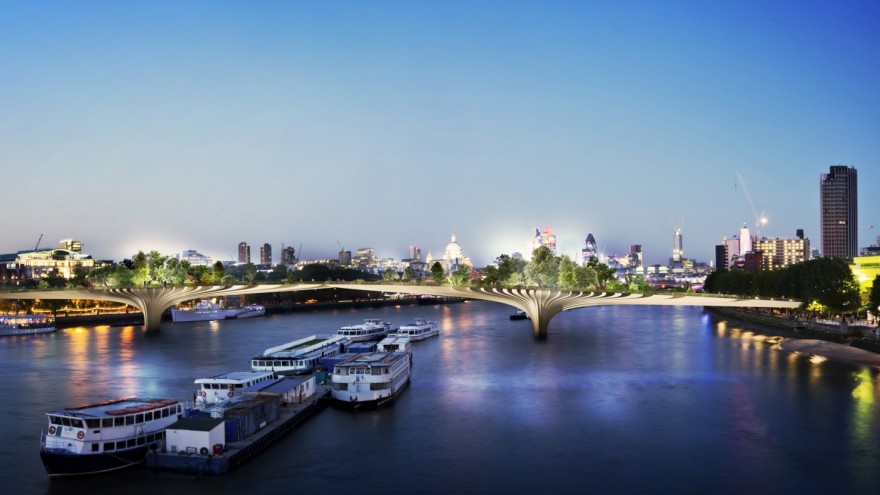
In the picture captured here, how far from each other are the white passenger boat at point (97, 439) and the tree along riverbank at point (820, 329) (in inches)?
1982

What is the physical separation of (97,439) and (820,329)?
64.7 metres

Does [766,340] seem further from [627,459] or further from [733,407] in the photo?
[627,459]

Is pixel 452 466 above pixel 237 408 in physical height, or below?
below

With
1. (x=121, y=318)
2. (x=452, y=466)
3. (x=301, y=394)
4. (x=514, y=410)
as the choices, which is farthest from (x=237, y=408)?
(x=121, y=318)

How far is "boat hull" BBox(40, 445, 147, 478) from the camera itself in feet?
81.9

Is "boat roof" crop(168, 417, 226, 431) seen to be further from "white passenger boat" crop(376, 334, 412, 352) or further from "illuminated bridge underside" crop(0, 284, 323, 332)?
"illuminated bridge underside" crop(0, 284, 323, 332)

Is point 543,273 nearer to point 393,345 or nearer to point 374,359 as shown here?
point 393,345

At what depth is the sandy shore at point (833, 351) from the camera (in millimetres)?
51562

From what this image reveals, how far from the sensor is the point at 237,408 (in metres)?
28.7

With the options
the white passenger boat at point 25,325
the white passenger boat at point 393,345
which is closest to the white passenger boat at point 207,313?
the white passenger boat at point 25,325

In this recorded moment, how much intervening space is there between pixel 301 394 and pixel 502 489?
13.7 metres

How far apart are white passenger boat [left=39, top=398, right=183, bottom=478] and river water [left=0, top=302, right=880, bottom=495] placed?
0.54 metres

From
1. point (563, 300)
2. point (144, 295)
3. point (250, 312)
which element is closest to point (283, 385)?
point (563, 300)

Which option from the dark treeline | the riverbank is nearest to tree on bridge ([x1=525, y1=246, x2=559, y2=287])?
the dark treeline
